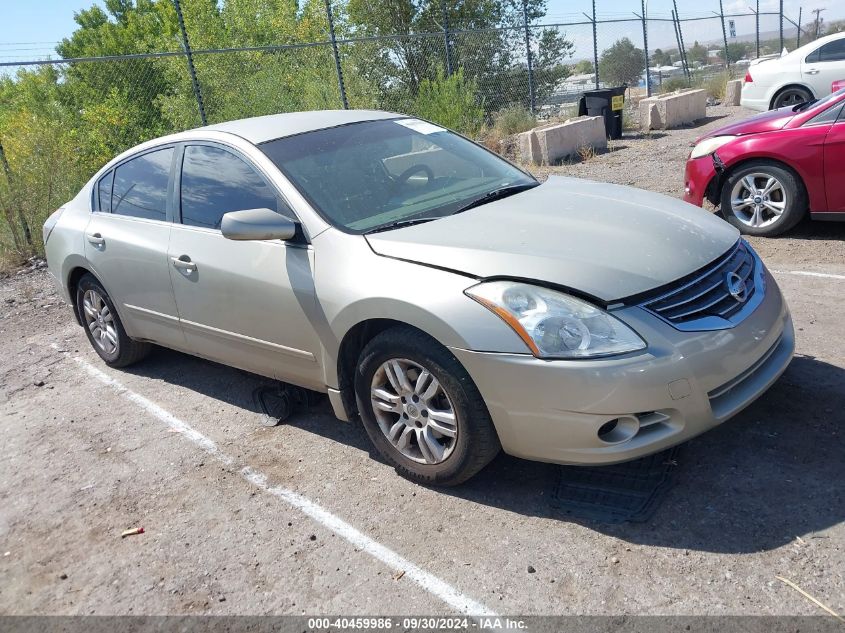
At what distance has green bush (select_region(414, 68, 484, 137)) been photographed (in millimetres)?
13914

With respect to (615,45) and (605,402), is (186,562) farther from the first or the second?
(615,45)

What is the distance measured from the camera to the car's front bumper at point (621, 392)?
9.95 ft

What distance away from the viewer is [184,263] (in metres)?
4.53

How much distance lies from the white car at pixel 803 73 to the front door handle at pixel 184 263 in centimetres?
1268

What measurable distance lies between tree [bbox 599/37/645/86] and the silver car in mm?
18015

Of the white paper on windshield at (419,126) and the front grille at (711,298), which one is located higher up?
the white paper on windshield at (419,126)

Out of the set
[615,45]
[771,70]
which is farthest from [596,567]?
[615,45]

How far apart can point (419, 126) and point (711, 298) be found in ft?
7.74

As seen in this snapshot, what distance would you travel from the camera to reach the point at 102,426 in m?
5.00

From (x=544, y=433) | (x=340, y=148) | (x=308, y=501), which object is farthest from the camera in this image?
(x=340, y=148)

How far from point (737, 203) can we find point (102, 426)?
5.87m

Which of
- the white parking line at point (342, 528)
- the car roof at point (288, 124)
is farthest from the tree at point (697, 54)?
the white parking line at point (342, 528)

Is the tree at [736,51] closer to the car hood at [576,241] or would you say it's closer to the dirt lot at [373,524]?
the dirt lot at [373,524]

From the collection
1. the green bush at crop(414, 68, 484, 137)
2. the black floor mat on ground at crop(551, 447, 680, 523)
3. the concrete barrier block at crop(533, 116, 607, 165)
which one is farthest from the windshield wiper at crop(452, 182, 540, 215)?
the green bush at crop(414, 68, 484, 137)
